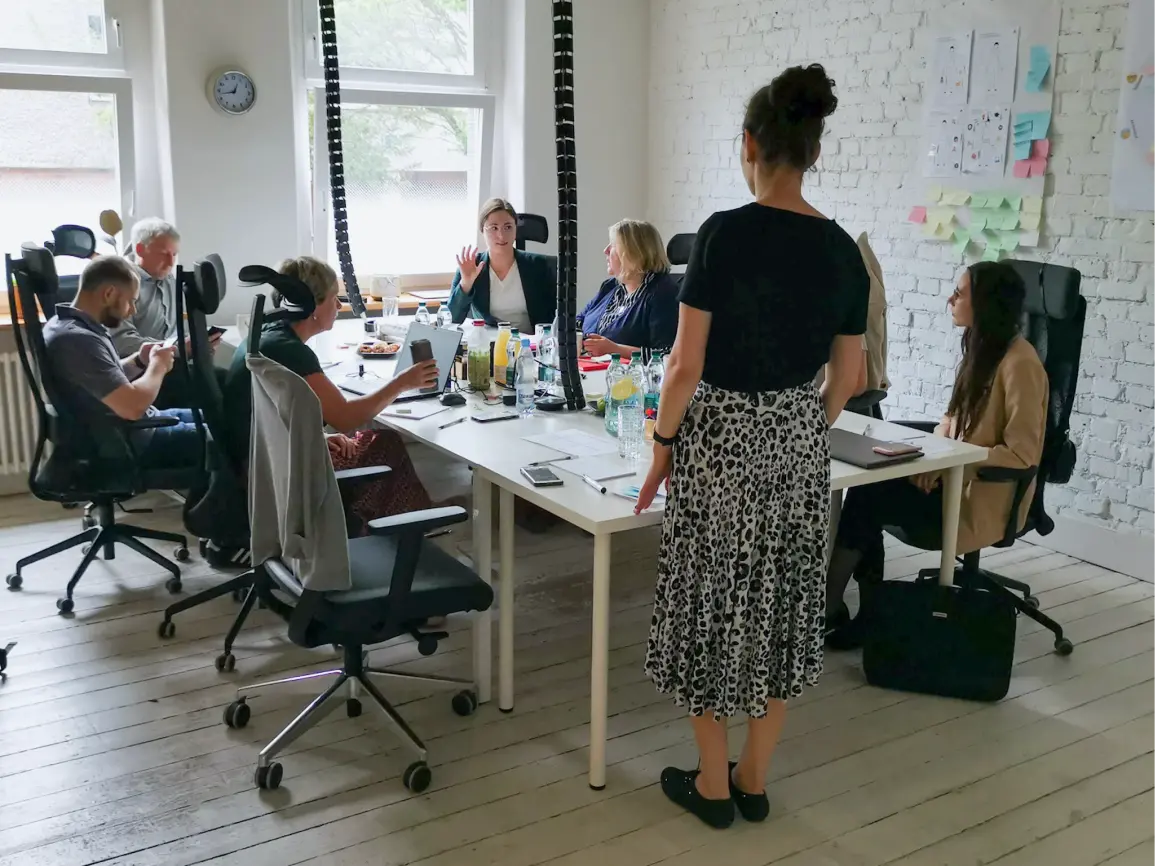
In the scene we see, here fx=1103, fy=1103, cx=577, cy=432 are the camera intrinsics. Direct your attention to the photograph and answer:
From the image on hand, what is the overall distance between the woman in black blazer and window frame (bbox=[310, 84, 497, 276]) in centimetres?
97

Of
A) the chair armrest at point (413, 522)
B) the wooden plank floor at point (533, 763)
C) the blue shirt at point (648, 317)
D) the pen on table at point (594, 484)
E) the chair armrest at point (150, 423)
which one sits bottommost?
the wooden plank floor at point (533, 763)

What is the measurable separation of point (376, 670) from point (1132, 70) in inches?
127

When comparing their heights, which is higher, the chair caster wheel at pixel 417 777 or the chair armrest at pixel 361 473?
the chair armrest at pixel 361 473

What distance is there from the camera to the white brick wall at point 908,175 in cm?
397

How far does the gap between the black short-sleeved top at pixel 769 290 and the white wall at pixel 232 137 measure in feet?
11.8

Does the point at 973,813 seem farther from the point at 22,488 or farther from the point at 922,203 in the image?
the point at 22,488

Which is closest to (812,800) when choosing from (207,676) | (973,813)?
(973,813)

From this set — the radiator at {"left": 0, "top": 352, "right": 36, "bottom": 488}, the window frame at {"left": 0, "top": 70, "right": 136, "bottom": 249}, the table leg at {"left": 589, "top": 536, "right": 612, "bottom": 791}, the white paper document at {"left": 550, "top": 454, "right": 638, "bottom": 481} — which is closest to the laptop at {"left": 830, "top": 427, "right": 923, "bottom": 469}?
the white paper document at {"left": 550, "top": 454, "right": 638, "bottom": 481}

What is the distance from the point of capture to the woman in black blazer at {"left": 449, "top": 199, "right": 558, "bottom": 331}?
4.93m

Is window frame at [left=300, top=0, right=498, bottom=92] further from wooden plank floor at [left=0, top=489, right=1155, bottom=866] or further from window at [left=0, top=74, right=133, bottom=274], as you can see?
wooden plank floor at [left=0, top=489, right=1155, bottom=866]

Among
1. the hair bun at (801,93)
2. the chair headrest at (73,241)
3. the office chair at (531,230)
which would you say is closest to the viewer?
the hair bun at (801,93)

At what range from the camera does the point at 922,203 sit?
15.3ft

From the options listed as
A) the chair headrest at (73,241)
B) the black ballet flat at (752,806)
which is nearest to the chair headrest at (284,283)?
the black ballet flat at (752,806)

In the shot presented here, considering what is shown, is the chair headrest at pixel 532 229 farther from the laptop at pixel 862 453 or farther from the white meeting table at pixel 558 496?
the laptop at pixel 862 453
